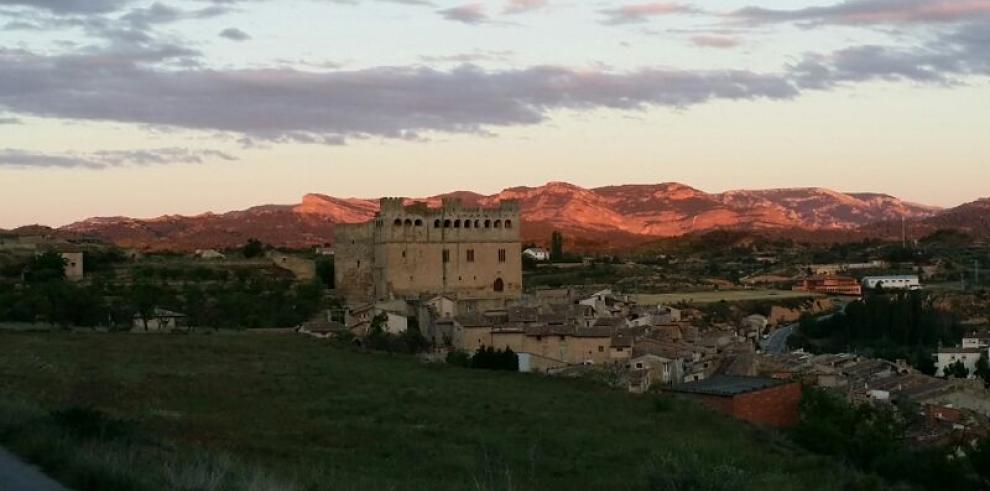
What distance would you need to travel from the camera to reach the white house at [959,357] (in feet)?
147

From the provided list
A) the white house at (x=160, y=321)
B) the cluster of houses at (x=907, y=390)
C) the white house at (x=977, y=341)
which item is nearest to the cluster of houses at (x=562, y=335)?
the cluster of houses at (x=907, y=390)

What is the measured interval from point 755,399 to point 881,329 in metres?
29.4

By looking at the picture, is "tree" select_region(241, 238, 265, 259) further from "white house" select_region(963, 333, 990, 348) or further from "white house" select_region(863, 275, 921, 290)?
"white house" select_region(863, 275, 921, 290)

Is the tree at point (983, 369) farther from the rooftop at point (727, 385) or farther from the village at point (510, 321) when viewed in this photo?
the rooftop at point (727, 385)

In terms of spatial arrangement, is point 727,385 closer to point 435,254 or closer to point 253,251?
point 435,254

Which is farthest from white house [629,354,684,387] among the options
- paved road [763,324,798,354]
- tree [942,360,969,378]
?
tree [942,360,969,378]

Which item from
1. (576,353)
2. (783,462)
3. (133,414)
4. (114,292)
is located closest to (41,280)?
(114,292)

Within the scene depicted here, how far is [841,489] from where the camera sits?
55.3ft

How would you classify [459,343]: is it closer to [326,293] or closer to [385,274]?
[385,274]

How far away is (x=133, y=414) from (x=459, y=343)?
17.3 metres

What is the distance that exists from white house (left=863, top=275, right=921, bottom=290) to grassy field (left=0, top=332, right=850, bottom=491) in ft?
157

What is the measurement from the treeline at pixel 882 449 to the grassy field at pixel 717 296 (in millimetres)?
29267

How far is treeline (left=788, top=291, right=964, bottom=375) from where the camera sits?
168 ft

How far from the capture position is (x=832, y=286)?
75.2 m
